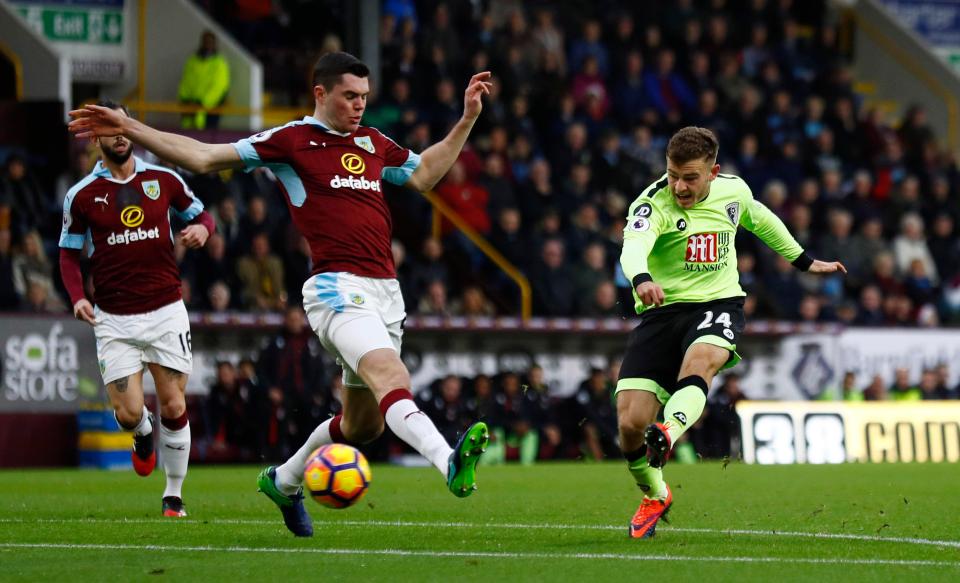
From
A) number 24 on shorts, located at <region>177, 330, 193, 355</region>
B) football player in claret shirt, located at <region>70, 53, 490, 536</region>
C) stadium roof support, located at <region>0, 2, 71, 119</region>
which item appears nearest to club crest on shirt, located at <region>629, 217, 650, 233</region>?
football player in claret shirt, located at <region>70, 53, 490, 536</region>

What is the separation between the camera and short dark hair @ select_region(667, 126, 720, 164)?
907 cm

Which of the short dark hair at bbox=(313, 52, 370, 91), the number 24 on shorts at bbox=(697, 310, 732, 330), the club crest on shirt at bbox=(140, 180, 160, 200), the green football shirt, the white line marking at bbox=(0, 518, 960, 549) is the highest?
the short dark hair at bbox=(313, 52, 370, 91)

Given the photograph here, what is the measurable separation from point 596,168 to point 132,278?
13.3m

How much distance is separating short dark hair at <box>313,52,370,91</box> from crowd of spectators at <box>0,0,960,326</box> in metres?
10.7

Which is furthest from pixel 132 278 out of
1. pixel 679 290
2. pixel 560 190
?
pixel 560 190

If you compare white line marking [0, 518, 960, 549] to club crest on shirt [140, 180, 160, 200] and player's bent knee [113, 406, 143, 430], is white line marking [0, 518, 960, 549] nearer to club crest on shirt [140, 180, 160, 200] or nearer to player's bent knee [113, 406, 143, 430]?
player's bent knee [113, 406, 143, 430]

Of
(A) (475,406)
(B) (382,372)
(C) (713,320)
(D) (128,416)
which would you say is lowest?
(A) (475,406)

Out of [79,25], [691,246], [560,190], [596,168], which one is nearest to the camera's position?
[691,246]

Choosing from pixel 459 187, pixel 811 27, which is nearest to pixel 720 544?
pixel 459 187

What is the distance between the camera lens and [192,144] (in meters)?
7.84

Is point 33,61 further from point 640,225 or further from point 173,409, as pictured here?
point 640,225

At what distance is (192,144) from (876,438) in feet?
44.8

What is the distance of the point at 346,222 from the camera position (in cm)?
835

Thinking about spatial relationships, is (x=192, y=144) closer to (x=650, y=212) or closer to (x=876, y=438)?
(x=650, y=212)
